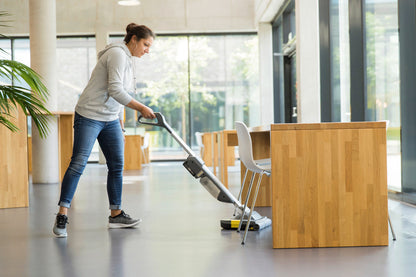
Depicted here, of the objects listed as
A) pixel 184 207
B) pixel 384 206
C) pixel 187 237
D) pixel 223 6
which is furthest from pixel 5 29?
pixel 384 206

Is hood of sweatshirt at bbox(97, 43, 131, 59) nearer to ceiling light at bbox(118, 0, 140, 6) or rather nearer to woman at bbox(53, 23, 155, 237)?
woman at bbox(53, 23, 155, 237)

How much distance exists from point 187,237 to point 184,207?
1518 mm

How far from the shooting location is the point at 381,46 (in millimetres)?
5695

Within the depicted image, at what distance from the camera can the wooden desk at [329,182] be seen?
3.13m

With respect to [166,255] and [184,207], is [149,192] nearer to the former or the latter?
[184,207]

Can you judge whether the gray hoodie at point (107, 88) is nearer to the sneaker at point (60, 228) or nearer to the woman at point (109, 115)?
the woman at point (109, 115)

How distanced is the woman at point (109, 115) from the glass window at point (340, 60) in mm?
3651

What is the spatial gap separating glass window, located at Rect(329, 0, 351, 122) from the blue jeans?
145 inches

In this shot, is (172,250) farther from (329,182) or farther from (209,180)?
(329,182)

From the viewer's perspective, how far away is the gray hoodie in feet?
12.0

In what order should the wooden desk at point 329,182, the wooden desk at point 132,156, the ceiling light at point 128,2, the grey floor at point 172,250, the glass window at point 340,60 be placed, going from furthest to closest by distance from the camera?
the ceiling light at point 128,2 < the wooden desk at point 132,156 < the glass window at point 340,60 < the wooden desk at point 329,182 < the grey floor at point 172,250

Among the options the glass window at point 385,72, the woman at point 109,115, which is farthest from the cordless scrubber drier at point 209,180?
the glass window at point 385,72

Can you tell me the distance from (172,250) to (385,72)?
347 centimetres

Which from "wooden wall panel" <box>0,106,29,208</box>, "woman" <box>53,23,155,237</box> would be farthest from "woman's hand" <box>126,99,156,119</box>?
"wooden wall panel" <box>0,106,29,208</box>
